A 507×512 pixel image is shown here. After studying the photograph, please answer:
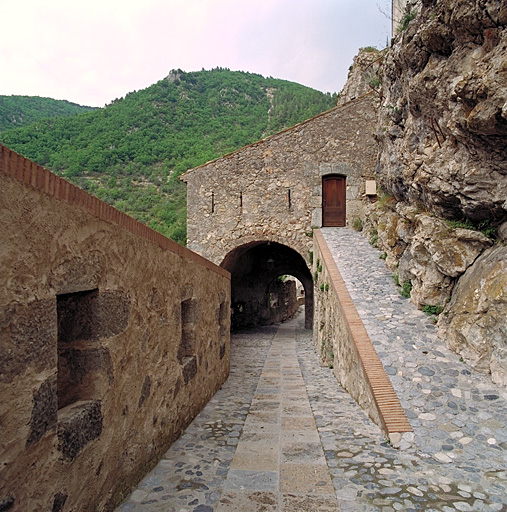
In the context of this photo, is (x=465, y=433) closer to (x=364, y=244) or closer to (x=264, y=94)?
(x=364, y=244)

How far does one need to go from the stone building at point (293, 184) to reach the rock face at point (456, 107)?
16.1 feet

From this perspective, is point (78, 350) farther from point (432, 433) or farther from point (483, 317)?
point (483, 317)

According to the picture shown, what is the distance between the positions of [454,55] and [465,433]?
17.3 ft

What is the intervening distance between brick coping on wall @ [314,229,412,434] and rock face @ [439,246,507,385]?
110cm

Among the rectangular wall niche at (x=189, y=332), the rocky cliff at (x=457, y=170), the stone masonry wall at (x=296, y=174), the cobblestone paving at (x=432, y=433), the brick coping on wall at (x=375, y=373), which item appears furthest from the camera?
the stone masonry wall at (x=296, y=174)

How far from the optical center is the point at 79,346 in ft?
8.50

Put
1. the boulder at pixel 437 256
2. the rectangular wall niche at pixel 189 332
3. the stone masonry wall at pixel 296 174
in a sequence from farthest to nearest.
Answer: the stone masonry wall at pixel 296 174, the boulder at pixel 437 256, the rectangular wall niche at pixel 189 332

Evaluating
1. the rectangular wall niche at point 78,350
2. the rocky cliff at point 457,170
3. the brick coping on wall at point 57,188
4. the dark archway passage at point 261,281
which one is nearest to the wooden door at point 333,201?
the dark archway passage at point 261,281

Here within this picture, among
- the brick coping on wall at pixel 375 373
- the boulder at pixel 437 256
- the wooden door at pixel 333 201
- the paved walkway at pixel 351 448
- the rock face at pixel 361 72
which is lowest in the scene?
the paved walkway at pixel 351 448

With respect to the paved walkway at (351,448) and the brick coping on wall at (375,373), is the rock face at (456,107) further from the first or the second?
the brick coping on wall at (375,373)

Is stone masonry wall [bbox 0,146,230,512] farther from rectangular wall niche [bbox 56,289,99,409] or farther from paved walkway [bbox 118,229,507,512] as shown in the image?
paved walkway [bbox 118,229,507,512]

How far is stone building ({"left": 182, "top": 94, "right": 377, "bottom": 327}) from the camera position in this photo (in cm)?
1353

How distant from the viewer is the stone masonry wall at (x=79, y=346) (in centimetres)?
182

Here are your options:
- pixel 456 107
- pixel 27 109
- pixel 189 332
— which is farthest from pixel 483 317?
pixel 27 109
